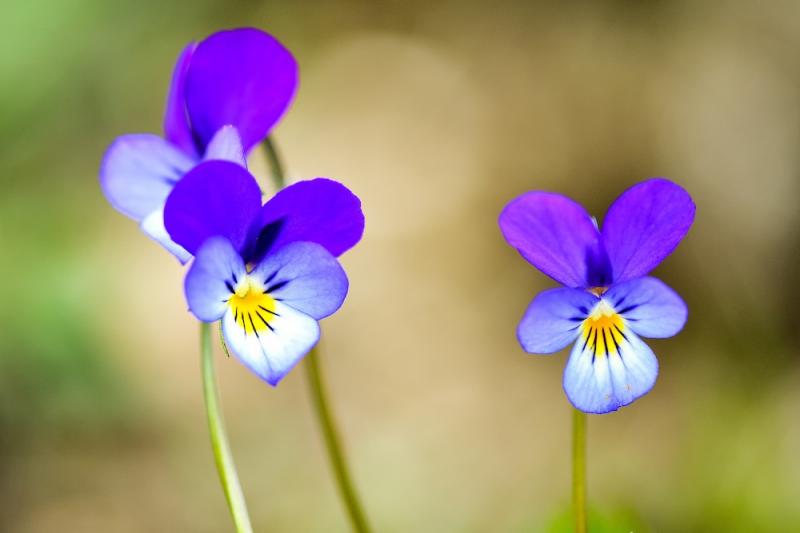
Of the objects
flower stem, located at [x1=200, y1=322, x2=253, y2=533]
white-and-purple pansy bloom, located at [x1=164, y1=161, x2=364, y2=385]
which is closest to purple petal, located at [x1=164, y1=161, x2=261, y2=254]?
white-and-purple pansy bloom, located at [x1=164, y1=161, x2=364, y2=385]

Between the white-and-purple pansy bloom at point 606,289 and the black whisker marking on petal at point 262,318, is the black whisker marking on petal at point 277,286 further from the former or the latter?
the white-and-purple pansy bloom at point 606,289

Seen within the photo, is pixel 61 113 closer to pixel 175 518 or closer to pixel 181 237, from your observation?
pixel 175 518

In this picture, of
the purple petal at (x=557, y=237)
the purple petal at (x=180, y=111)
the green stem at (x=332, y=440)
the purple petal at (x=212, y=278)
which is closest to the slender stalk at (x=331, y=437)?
the green stem at (x=332, y=440)

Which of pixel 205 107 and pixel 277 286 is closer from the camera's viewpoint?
pixel 277 286

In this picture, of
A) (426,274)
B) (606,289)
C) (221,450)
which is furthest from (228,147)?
(426,274)

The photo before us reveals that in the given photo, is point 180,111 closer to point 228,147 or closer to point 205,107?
point 205,107

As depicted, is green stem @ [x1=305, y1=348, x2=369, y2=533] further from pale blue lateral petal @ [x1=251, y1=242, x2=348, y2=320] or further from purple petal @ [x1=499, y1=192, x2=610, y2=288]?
purple petal @ [x1=499, y1=192, x2=610, y2=288]
